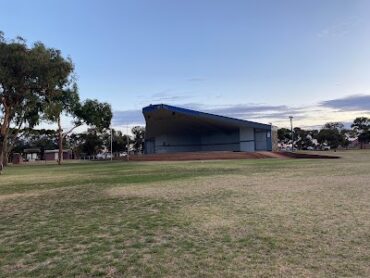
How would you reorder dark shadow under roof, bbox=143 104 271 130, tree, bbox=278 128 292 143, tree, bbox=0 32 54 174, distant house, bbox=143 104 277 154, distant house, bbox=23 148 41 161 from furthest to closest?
tree, bbox=278 128 292 143 < distant house, bbox=23 148 41 161 < distant house, bbox=143 104 277 154 < dark shadow under roof, bbox=143 104 271 130 < tree, bbox=0 32 54 174

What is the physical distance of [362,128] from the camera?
325ft

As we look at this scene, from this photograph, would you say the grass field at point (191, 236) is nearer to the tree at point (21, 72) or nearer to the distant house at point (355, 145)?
the tree at point (21, 72)

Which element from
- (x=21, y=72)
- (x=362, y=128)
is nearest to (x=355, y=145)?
(x=362, y=128)

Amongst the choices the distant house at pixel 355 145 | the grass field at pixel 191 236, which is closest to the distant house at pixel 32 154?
the distant house at pixel 355 145

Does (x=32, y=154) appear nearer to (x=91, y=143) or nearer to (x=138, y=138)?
(x=91, y=143)

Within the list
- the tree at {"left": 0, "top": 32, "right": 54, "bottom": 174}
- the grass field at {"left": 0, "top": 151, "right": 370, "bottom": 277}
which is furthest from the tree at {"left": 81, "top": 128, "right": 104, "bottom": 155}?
the grass field at {"left": 0, "top": 151, "right": 370, "bottom": 277}

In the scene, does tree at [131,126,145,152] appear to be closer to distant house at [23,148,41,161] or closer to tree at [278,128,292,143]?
distant house at [23,148,41,161]

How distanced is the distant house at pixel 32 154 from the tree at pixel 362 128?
72.7 m

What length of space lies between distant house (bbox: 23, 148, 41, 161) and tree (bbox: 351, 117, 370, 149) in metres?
72.7

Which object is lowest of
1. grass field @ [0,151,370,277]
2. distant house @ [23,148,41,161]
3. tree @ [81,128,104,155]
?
grass field @ [0,151,370,277]

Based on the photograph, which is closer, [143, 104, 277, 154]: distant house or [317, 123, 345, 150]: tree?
[143, 104, 277, 154]: distant house

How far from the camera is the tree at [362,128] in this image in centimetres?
9816

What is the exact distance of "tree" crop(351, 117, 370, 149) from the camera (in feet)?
322

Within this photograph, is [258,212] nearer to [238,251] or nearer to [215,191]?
[238,251]
